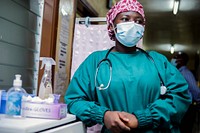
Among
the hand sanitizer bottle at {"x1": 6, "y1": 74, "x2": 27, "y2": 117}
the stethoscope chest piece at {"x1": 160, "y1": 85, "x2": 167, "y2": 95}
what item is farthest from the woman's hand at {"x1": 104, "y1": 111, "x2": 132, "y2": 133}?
the hand sanitizer bottle at {"x1": 6, "y1": 74, "x2": 27, "y2": 117}

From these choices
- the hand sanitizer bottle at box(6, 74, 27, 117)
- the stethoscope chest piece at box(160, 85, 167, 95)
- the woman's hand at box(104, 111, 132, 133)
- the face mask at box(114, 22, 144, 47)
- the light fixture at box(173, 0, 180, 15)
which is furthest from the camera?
the light fixture at box(173, 0, 180, 15)

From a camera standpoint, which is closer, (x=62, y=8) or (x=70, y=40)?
(x=62, y=8)

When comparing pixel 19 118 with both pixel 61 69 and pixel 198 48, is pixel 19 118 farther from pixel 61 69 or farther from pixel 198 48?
pixel 198 48

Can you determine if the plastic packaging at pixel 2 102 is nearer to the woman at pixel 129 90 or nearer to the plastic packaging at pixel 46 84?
the plastic packaging at pixel 46 84

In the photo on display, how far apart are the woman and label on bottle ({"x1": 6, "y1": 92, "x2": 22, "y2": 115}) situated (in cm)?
29

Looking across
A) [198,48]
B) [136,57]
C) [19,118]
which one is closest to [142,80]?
[136,57]

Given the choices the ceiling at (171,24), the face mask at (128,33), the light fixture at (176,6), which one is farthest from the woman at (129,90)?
the ceiling at (171,24)

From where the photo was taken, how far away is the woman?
1.22 metres

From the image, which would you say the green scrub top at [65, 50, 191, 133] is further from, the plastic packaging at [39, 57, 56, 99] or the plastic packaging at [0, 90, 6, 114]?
the plastic packaging at [0, 90, 6, 114]

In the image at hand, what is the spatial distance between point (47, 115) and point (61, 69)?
1.11 meters

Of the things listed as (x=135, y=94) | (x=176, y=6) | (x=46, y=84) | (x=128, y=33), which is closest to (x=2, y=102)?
(x=46, y=84)

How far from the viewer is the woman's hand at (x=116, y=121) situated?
3.82ft

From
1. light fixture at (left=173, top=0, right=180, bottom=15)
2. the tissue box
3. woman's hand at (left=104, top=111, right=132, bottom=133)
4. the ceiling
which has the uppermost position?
the ceiling

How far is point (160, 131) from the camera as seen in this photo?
4.27 ft
